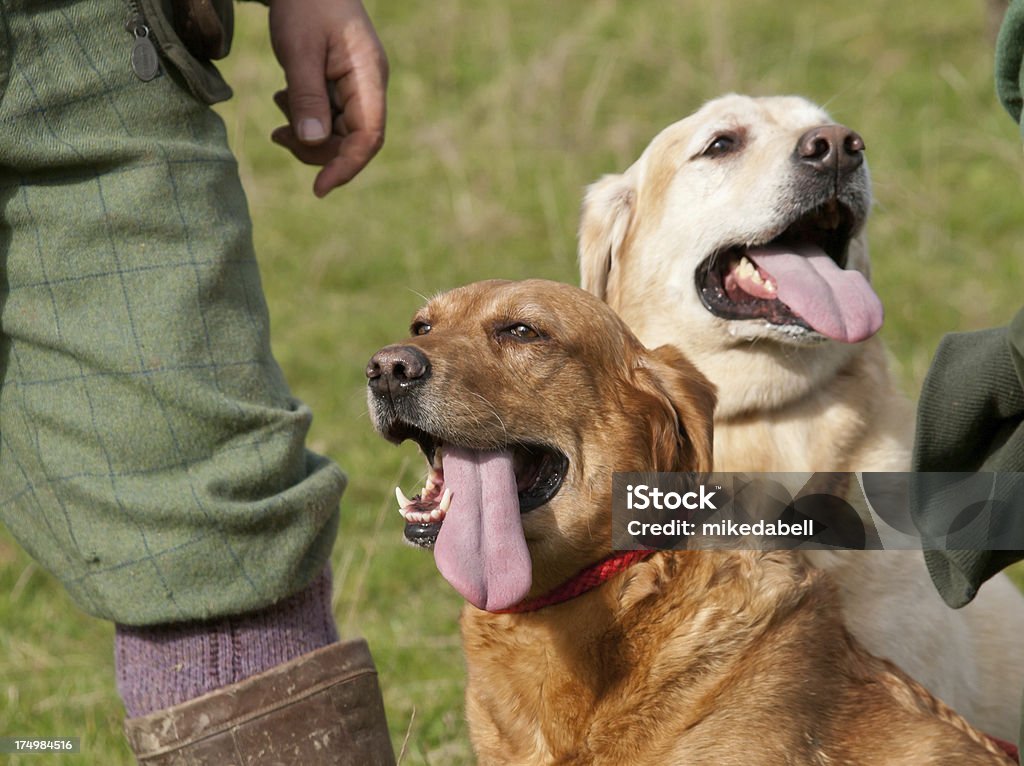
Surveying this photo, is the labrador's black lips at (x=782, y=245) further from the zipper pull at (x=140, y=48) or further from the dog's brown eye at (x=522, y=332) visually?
the zipper pull at (x=140, y=48)

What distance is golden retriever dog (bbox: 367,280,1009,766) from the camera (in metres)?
2.70

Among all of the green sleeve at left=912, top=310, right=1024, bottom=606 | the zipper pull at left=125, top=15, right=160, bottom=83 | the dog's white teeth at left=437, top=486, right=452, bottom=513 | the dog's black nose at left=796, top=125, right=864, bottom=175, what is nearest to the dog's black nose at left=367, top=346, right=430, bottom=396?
the dog's white teeth at left=437, top=486, right=452, bottom=513

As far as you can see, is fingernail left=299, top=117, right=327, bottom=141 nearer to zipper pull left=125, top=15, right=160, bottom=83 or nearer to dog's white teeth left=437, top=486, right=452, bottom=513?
zipper pull left=125, top=15, right=160, bottom=83

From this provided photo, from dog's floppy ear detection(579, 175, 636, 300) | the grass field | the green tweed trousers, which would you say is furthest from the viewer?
the grass field

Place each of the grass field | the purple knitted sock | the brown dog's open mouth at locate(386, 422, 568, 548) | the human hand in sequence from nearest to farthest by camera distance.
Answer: the purple knitted sock
the brown dog's open mouth at locate(386, 422, 568, 548)
the human hand
the grass field

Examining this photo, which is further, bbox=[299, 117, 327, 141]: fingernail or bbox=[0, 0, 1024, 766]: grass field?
bbox=[0, 0, 1024, 766]: grass field

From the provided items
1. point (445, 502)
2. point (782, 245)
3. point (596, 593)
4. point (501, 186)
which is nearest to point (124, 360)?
point (445, 502)

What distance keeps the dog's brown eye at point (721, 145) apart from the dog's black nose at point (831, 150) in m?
0.27

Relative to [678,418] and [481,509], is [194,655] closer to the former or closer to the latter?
[481,509]

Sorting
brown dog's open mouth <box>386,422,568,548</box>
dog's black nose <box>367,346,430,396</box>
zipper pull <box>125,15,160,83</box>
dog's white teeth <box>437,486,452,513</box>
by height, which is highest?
zipper pull <box>125,15,160,83</box>

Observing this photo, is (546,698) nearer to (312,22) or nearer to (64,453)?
(64,453)

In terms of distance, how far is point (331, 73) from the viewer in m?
3.11

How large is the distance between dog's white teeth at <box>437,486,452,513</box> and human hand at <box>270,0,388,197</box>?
80cm

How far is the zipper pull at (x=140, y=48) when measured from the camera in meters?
2.57
